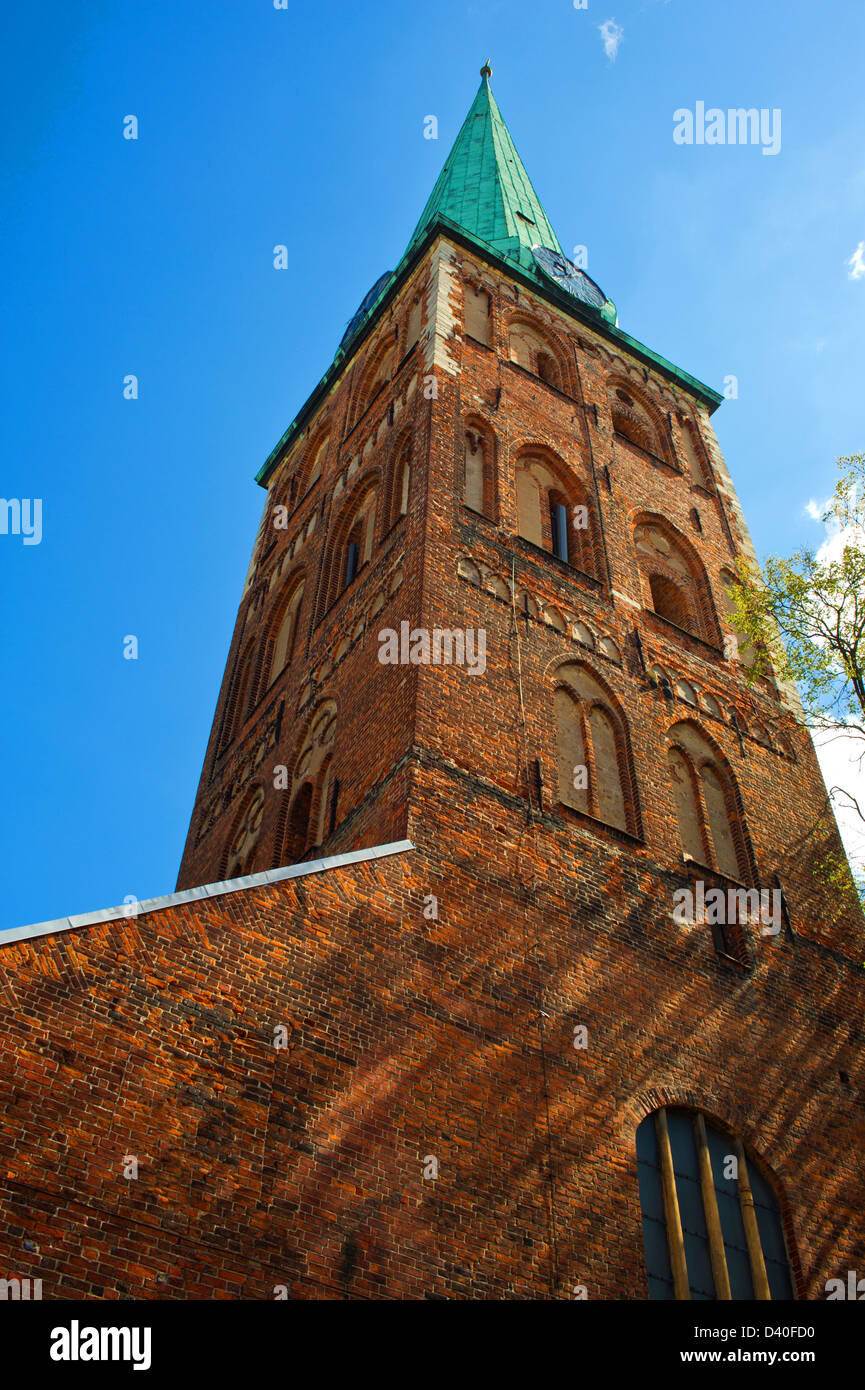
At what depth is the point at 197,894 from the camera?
9.02 meters

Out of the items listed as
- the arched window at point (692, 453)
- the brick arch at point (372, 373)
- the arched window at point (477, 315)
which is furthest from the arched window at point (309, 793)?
the arched window at point (692, 453)

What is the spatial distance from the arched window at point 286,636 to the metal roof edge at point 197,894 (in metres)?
8.02

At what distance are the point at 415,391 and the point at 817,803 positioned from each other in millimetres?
8240

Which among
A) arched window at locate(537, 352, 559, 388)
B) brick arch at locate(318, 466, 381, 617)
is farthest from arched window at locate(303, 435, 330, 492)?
arched window at locate(537, 352, 559, 388)

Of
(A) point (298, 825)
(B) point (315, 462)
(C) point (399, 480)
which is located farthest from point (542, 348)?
(A) point (298, 825)

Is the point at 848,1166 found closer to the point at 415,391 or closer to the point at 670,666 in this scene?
the point at 670,666

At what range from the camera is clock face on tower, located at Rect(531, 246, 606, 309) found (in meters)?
23.3

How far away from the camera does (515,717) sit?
42.4 feet

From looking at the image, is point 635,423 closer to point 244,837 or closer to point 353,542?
point 353,542

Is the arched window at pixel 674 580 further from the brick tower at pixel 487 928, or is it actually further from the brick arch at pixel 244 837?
the brick arch at pixel 244 837

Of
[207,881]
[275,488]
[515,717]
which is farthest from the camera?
[275,488]

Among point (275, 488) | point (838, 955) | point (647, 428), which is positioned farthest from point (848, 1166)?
point (275, 488)

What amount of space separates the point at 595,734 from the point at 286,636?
6.89 m
